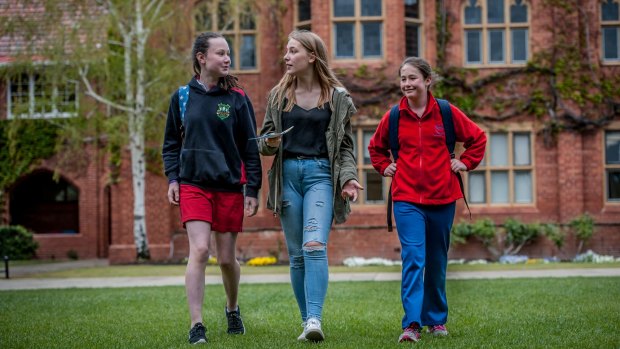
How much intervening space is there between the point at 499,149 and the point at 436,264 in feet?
50.4

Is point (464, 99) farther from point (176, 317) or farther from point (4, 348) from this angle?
point (4, 348)

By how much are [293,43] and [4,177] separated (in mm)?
21837

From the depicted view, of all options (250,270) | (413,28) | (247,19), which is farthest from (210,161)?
(413,28)

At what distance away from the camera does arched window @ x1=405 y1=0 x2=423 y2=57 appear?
21.2 m

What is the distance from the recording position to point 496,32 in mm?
21406

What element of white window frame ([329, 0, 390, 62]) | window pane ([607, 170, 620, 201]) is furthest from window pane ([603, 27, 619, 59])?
white window frame ([329, 0, 390, 62])

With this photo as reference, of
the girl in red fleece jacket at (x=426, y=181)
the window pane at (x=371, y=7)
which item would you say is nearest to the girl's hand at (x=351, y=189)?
the girl in red fleece jacket at (x=426, y=181)

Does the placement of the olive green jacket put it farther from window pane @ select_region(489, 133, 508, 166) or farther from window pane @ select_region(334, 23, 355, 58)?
window pane @ select_region(489, 133, 508, 166)

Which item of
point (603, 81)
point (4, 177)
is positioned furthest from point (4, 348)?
point (4, 177)

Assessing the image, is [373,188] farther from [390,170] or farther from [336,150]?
[336,150]

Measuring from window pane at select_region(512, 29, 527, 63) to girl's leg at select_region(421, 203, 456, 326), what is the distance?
1566cm

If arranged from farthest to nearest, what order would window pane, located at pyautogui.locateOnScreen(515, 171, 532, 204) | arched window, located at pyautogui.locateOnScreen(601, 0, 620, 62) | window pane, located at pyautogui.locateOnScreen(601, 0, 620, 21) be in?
1. window pane, located at pyautogui.locateOnScreen(601, 0, 620, 21)
2. arched window, located at pyautogui.locateOnScreen(601, 0, 620, 62)
3. window pane, located at pyautogui.locateOnScreen(515, 171, 532, 204)

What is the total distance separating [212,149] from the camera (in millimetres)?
6434

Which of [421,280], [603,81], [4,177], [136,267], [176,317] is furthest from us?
[4,177]
